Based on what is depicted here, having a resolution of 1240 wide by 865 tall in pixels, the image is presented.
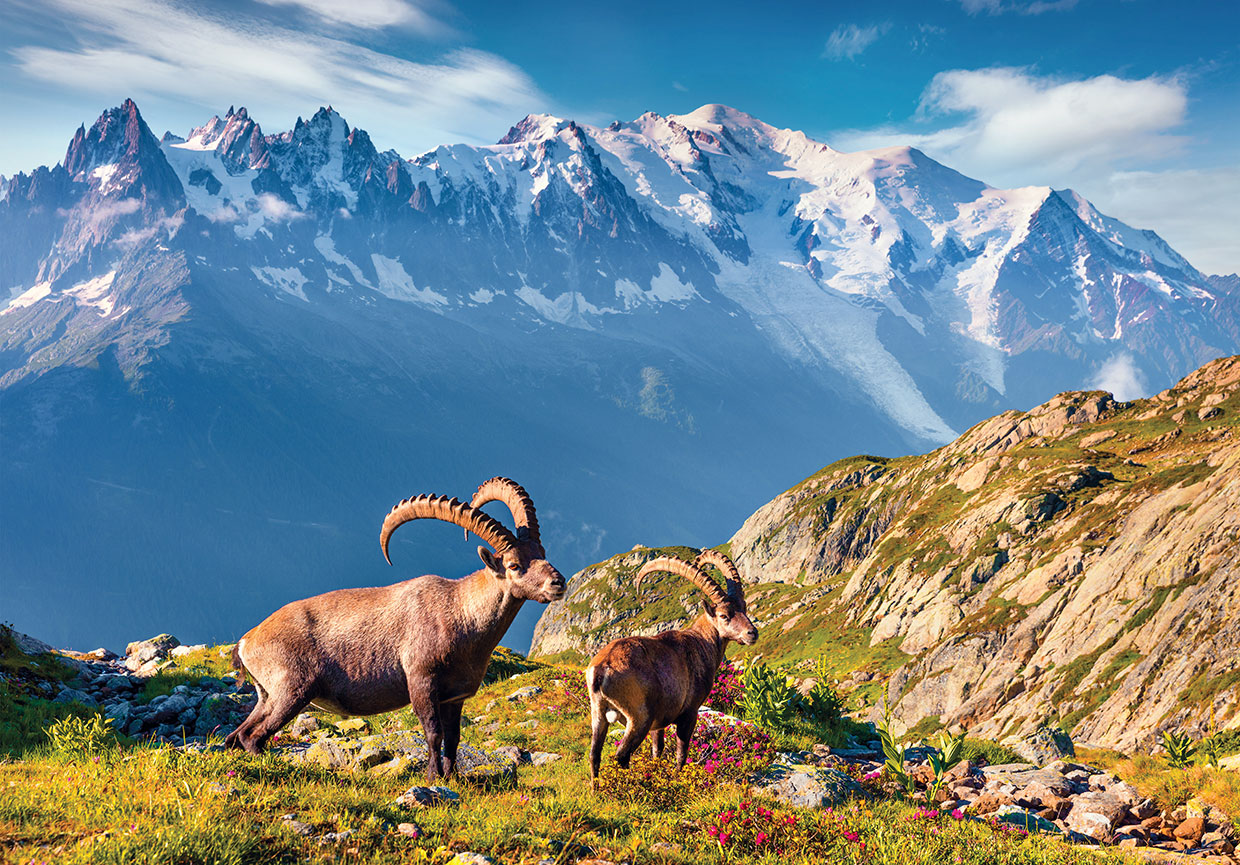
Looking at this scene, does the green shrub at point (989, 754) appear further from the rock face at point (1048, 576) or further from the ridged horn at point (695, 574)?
the ridged horn at point (695, 574)

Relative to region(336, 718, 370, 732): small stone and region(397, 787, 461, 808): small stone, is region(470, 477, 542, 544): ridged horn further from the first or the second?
region(336, 718, 370, 732): small stone

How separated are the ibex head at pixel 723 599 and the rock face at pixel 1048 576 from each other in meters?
10.8

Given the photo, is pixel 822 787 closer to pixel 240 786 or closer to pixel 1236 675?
pixel 240 786

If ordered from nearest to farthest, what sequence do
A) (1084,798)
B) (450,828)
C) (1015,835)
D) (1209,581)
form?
1. (450,828)
2. (1015,835)
3. (1084,798)
4. (1209,581)

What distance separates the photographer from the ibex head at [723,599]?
16.7 m

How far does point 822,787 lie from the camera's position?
13.5 meters

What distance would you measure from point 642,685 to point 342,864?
22.4ft

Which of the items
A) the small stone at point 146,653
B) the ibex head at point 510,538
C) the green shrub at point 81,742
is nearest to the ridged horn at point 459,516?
the ibex head at point 510,538

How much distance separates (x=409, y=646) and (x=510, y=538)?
2.52 meters

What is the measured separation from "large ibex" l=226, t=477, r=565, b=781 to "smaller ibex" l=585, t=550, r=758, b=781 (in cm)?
224

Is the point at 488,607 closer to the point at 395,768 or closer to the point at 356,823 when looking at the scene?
the point at 395,768

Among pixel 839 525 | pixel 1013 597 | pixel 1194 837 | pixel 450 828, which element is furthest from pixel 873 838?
pixel 839 525

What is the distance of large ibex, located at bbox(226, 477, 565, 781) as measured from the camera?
497 inches

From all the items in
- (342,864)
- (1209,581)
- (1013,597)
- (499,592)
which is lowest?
(1013,597)
